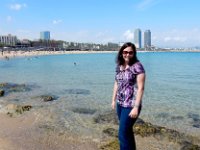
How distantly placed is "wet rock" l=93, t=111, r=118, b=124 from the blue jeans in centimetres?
619

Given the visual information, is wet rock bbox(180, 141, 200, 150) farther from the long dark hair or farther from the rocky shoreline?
the long dark hair

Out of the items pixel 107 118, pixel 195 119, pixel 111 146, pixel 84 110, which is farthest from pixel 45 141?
pixel 195 119

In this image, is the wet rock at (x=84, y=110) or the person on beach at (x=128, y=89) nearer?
the person on beach at (x=128, y=89)

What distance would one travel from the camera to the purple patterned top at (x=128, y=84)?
618 centimetres

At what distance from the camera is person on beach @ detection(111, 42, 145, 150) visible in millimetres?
6113

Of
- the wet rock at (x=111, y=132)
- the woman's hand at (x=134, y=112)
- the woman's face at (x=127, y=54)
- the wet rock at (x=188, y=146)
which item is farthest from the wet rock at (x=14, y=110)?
the woman's hand at (x=134, y=112)

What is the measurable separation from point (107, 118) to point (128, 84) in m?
7.45

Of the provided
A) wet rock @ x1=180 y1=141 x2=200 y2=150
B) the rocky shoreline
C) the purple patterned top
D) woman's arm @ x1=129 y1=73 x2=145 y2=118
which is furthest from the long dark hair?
wet rock @ x1=180 y1=141 x2=200 y2=150

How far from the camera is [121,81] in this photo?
21.0ft

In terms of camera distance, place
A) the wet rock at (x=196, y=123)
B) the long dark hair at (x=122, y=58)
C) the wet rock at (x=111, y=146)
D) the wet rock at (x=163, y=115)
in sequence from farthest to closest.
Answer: the wet rock at (x=163, y=115) → the wet rock at (x=196, y=123) → the wet rock at (x=111, y=146) → the long dark hair at (x=122, y=58)

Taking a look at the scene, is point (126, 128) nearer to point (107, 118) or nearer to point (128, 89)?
point (128, 89)

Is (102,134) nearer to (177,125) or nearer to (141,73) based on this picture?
(177,125)

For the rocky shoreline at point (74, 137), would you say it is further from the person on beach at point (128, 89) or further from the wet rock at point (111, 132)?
the person on beach at point (128, 89)

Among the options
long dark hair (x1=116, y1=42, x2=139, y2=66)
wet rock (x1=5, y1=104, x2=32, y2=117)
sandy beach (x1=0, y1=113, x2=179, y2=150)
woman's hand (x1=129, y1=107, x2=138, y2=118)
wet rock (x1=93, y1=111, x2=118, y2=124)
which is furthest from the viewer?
wet rock (x1=5, y1=104, x2=32, y2=117)
